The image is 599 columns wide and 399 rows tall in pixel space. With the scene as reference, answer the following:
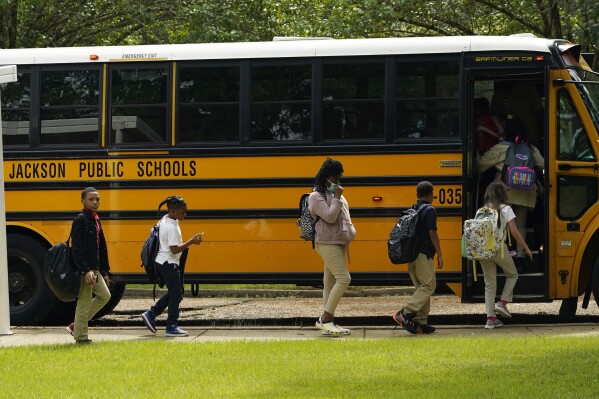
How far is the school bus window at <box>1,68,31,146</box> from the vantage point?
47.5 feet

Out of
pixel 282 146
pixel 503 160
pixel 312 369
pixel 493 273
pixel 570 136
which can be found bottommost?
pixel 312 369

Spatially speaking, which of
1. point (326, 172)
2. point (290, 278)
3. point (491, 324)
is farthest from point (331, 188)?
point (491, 324)

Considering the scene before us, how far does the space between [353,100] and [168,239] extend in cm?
251

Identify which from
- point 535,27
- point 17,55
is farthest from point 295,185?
point 535,27

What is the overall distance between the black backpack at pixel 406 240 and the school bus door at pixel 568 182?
1.56 meters

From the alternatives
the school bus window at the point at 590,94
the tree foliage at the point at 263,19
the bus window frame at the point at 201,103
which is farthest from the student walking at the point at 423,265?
the tree foliage at the point at 263,19

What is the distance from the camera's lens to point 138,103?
561 inches

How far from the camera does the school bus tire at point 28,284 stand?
14312 mm

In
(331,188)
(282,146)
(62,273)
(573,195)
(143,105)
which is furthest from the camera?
(143,105)

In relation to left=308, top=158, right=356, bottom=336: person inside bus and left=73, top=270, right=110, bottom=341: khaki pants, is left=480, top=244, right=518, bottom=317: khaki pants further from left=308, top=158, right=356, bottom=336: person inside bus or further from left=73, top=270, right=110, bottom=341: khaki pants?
left=73, top=270, right=110, bottom=341: khaki pants

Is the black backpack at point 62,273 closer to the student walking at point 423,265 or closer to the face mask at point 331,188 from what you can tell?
the face mask at point 331,188

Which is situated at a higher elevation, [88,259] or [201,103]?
A: [201,103]

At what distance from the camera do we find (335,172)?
1272cm

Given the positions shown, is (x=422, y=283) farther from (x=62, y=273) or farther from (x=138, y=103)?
(x=138, y=103)
